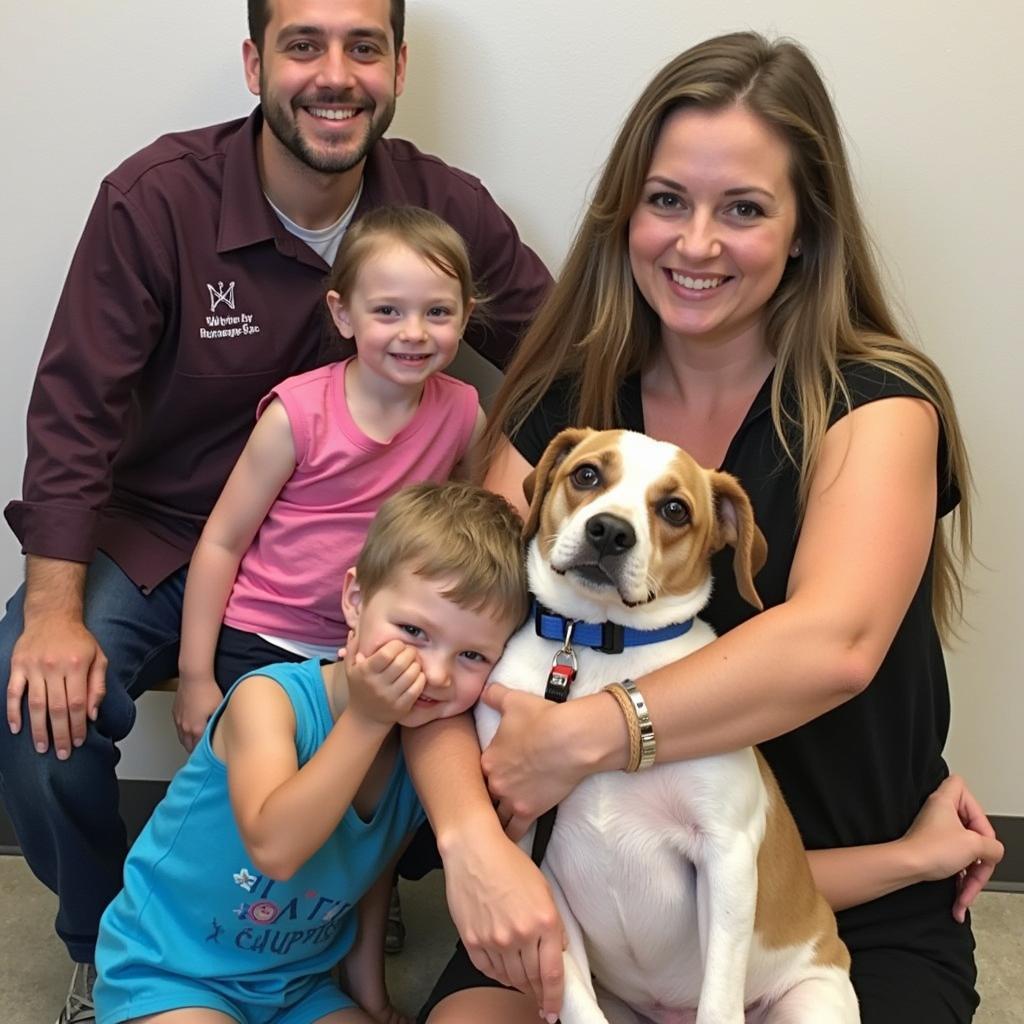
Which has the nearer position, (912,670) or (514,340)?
(912,670)

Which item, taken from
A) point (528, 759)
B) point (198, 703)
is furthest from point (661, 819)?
point (198, 703)

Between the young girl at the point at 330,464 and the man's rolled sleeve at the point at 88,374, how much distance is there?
242 millimetres

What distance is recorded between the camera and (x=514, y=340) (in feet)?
7.23

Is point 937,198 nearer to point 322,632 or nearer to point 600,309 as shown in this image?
point 600,309

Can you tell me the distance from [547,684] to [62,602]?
39.6 inches

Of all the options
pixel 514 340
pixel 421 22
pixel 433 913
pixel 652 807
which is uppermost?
pixel 421 22

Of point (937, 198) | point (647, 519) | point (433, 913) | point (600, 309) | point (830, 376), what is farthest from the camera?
point (433, 913)

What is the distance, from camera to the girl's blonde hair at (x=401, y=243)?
183 centimetres

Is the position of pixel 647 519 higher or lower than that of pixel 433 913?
higher

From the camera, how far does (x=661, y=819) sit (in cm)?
139

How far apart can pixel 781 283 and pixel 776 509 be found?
1.25ft

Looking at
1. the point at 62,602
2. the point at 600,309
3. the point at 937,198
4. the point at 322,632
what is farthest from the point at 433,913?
the point at 937,198

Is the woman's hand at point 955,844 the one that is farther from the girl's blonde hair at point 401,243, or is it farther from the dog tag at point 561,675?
the girl's blonde hair at point 401,243

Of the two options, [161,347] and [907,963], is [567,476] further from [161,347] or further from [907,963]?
[161,347]
